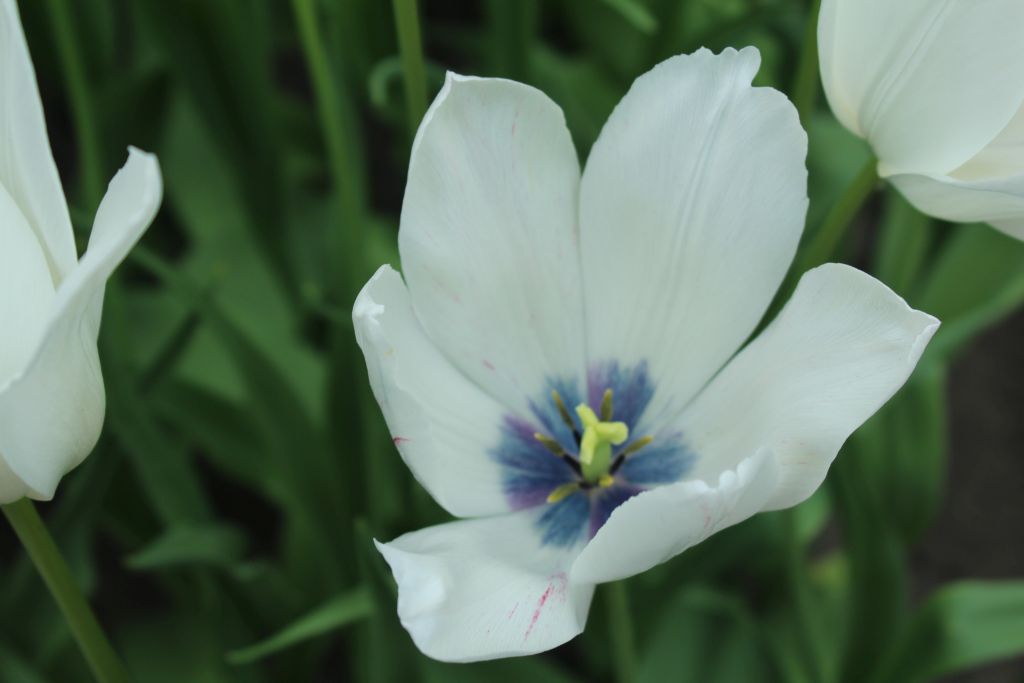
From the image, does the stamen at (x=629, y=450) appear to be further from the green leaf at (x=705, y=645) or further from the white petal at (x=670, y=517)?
the green leaf at (x=705, y=645)

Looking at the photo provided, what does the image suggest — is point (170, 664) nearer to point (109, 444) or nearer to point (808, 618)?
point (109, 444)

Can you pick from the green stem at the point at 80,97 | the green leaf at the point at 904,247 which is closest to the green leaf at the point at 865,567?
the green leaf at the point at 904,247

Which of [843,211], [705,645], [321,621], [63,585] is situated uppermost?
[843,211]

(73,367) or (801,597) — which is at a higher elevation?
(73,367)

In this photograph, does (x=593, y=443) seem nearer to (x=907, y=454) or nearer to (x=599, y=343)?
(x=599, y=343)

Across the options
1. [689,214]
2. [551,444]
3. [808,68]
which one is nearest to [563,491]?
[551,444]

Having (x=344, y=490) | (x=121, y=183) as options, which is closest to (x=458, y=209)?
(x=121, y=183)
